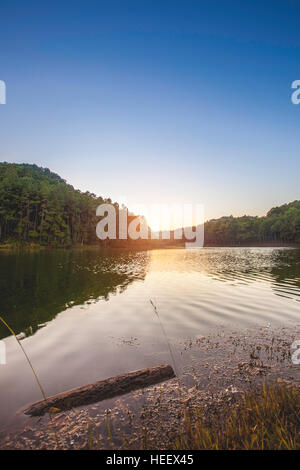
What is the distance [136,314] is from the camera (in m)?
13.3

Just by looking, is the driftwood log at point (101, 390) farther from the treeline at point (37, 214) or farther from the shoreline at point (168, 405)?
the treeline at point (37, 214)

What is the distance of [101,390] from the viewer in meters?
5.67

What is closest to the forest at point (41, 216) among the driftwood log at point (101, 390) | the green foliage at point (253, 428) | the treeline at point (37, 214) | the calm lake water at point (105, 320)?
the treeline at point (37, 214)

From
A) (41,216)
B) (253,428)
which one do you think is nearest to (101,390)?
(253,428)

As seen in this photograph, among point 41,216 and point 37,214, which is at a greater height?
point 37,214

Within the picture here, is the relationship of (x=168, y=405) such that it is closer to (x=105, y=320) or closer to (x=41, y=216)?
(x=105, y=320)

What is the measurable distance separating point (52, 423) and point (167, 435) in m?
2.35

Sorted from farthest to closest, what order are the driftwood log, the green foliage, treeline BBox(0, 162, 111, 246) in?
treeline BBox(0, 162, 111, 246) → the driftwood log → the green foliage

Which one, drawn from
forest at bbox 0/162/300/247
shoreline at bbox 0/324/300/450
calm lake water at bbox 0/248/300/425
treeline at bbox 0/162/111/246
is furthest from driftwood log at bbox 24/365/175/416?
treeline at bbox 0/162/111/246

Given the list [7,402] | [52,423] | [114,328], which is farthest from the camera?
[114,328]

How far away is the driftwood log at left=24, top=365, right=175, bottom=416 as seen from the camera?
519cm

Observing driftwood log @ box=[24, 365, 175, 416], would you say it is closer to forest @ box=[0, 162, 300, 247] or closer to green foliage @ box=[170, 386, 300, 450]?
green foliage @ box=[170, 386, 300, 450]

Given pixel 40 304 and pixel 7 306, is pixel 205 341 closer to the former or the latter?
pixel 40 304
